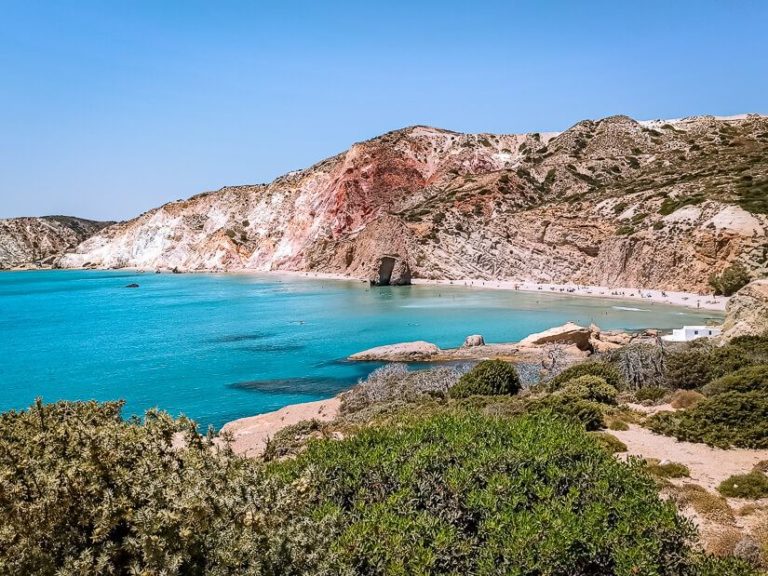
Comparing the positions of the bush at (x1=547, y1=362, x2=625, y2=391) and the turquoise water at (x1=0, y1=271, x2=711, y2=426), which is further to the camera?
the turquoise water at (x1=0, y1=271, x2=711, y2=426)

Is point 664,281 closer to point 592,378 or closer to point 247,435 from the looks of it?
point 592,378

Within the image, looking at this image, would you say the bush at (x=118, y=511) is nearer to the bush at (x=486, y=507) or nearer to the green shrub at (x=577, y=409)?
the bush at (x=486, y=507)

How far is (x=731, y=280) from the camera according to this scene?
191 feet

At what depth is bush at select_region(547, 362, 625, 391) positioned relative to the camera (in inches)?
860

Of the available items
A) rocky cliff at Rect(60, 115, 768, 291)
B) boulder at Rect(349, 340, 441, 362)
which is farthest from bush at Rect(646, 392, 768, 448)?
rocky cliff at Rect(60, 115, 768, 291)

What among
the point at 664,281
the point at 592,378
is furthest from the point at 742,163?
the point at 592,378

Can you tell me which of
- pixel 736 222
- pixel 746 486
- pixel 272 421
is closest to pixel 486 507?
pixel 746 486

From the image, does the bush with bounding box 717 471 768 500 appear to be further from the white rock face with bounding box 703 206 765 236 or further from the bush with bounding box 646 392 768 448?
the white rock face with bounding box 703 206 765 236

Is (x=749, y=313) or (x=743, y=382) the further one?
(x=749, y=313)

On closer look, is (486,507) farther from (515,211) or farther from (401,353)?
(515,211)

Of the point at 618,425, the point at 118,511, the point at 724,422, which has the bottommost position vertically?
the point at 618,425

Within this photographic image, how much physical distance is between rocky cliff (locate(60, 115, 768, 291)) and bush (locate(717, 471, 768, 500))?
52408 millimetres

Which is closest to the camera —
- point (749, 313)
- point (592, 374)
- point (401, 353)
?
point (592, 374)

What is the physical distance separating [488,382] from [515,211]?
7794cm
